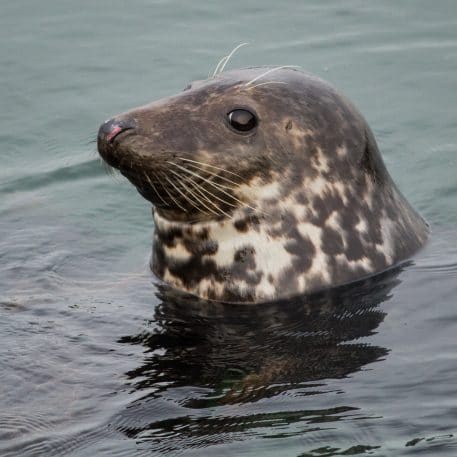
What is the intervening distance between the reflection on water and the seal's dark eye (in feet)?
3.24

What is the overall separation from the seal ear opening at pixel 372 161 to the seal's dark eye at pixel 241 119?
29.1 inches

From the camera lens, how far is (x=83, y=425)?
6.24m

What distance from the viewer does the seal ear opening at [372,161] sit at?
308 inches

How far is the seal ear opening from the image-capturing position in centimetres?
783

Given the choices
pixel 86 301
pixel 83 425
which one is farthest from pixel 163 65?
pixel 83 425

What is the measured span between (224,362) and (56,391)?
2.88ft

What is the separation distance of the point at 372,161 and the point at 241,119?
895mm

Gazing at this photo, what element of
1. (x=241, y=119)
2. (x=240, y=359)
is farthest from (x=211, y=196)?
(x=240, y=359)

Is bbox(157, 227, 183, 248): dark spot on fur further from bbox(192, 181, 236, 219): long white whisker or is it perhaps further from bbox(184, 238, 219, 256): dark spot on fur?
bbox(192, 181, 236, 219): long white whisker

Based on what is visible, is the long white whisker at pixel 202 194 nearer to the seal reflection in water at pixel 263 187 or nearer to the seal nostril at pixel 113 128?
the seal reflection in water at pixel 263 187

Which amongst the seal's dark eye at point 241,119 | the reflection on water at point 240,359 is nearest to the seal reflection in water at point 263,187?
the seal's dark eye at point 241,119

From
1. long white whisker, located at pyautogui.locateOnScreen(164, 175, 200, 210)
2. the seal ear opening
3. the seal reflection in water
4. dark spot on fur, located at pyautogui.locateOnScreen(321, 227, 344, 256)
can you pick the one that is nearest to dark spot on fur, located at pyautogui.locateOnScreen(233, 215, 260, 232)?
the seal reflection in water

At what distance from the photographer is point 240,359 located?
6.96 meters

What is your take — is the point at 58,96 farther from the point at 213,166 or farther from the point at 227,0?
the point at 213,166
